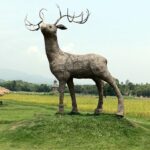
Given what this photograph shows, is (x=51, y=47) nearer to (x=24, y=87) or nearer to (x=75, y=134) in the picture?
(x=75, y=134)

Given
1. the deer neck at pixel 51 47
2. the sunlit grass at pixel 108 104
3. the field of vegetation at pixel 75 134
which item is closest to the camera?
the field of vegetation at pixel 75 134

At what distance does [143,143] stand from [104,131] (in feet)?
4.18

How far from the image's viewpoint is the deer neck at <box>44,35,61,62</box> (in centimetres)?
1390

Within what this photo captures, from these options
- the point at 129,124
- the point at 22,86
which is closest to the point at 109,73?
the point at 129,124

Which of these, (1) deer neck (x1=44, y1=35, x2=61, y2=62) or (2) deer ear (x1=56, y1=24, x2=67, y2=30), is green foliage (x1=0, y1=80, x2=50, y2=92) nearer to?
(1) deer neck (x1=44, y1=35, x2=61, y2=62)

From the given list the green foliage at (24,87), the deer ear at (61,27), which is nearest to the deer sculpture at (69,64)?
the deer ear at (61,27)

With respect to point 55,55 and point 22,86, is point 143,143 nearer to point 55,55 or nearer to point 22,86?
point 55,55

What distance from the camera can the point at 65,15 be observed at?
1373 cm

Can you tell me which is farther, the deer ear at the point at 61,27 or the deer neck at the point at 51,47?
the deer neck at the point at 51,47

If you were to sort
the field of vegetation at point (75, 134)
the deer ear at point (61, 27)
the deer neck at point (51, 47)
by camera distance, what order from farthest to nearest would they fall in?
the deer neck at point (51, 47)
the deer ear at point (61, 27)
the field of vegetation at point (75, 134)

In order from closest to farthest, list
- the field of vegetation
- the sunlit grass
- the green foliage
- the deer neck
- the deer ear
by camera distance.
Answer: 1. the field of vegetation
2. the deer ear
3. the deer neck
4. the sunlit grass
5. the green foliage

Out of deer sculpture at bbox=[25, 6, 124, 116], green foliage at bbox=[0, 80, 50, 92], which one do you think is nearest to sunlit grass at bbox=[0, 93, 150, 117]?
deer sculpture at bbox=[25, 6, 124, 116]

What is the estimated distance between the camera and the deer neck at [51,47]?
45.6 feet

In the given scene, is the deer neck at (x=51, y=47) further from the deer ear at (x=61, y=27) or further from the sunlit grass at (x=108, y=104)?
the sunlit grass at (x=108, y=104)
